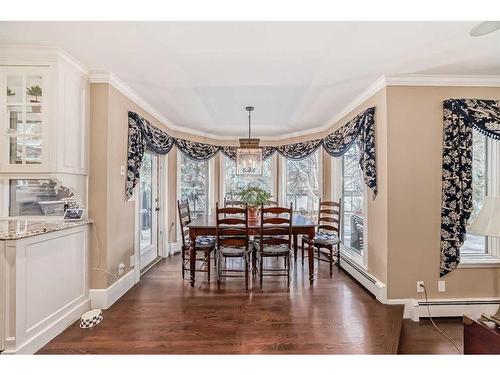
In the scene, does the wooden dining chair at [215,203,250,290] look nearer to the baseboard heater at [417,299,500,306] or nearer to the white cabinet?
the white cabinet

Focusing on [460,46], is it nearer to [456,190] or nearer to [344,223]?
[456,190]

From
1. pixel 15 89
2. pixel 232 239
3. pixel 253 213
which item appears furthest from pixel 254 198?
pixel 15 89

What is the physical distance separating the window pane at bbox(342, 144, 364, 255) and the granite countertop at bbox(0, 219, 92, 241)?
11.5 feet

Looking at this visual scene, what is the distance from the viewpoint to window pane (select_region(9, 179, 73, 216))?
2.63m

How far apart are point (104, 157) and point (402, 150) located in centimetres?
317

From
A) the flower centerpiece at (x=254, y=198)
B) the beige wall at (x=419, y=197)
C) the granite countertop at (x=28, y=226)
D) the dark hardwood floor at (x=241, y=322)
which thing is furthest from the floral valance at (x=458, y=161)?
the granite countertop at (x=28, y=226)

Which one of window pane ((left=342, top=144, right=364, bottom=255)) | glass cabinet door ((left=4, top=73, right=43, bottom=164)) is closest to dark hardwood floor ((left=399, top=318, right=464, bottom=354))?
window pane ((left=342, top=144, right=364, bottom=255))

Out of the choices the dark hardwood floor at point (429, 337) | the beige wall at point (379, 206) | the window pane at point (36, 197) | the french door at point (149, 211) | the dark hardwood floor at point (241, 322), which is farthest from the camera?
the french door at point (149, 211)

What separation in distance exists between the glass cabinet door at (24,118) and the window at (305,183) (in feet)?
14.2

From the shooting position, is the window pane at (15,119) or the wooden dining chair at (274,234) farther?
the wooden dining chair at (274,234)

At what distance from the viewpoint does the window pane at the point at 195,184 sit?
5285 millimetres

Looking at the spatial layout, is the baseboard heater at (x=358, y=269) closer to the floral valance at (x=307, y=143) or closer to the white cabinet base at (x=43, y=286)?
the floral valance at (x=307, y=143)

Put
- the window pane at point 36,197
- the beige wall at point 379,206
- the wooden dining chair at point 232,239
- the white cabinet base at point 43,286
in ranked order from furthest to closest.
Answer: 1. the wooden dining chair at point 232,239
2. the beige wall at point 379,206
3. the window pane at point 36,197
4. the white cabinet base at point 43,286
